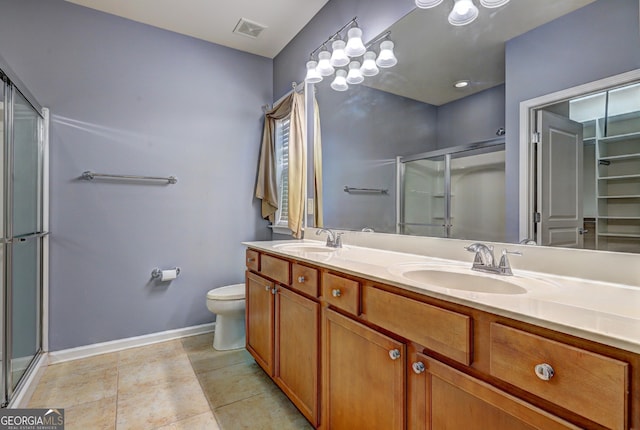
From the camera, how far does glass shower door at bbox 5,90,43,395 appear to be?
1630 millimetres

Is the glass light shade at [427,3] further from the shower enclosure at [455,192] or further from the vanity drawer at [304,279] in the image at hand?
the vanity drawer at [304,279]

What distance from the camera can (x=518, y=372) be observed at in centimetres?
65

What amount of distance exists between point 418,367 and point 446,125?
3.61 feet

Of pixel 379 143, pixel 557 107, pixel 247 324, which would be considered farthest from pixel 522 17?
pixel 247 324

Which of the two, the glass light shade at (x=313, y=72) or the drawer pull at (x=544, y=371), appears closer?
the drawer pull at (x=544, y=371)

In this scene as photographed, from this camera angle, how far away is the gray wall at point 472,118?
4.19 feet

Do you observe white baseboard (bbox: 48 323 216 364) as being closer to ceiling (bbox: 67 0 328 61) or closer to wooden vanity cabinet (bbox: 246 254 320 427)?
wooden vanity cabinet (bbox: 246 254 320 427)

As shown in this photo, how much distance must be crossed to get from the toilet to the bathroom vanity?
2.70 ft

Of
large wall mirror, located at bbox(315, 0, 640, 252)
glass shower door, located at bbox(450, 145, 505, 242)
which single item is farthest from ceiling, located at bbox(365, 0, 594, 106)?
glass shower door, located at bbox(450, 145, 505, 242)

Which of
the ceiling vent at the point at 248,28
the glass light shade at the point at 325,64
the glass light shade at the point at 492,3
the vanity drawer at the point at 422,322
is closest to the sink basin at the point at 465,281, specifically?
the vanity drawer at the point at 422,322

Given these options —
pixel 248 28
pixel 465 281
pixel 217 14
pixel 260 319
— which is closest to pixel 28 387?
pixel 260 319

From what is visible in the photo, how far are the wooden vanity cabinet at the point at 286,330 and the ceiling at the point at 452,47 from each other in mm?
1095

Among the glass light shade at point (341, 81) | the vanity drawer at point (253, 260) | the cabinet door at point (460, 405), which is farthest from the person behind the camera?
the glass light shade at point (341, 81)

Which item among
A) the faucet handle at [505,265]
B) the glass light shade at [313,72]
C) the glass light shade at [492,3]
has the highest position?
the glass light shade at [313,72]
